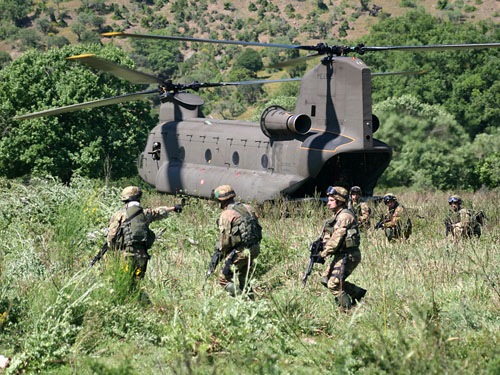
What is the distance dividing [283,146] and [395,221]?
16.9 ft

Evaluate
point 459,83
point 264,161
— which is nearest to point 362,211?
point 264,161

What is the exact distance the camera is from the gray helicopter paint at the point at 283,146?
15766mm

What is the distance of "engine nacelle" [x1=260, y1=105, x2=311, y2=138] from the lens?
53.7 feet

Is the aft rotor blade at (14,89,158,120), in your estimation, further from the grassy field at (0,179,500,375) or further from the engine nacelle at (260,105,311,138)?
the grassy field at (0,179,500,375)

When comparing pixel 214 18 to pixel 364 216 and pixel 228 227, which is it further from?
pixel 228 227

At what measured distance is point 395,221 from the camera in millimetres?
12688

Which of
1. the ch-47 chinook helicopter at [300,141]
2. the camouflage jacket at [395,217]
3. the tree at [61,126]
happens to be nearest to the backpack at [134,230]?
the camouflage jacket at [395,217]

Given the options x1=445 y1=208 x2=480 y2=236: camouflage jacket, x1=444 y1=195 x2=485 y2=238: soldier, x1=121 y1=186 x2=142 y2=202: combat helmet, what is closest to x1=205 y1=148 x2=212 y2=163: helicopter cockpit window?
x1=444 y1=195 x2=485 y2=238: soldier

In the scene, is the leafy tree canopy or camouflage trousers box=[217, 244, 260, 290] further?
the leafy tree canopy

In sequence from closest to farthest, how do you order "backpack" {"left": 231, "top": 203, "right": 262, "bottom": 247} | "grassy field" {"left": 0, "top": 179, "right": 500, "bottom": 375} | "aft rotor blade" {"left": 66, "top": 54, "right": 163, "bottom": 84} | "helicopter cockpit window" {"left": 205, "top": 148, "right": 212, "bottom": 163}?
"grassy field" {"left": 0, "top": 179, "right": 500, "bottom": 375} < "backpack" {"left": 231, "top": 203, "right": 262, "bottom": 247} < "aft rotor blade" {"left": 66, "top": 54, "right": 163, "bottom": 84} < "helicopter cockpit window" {"left": 205, "top": 148, "right": 212, "bottom": 163}

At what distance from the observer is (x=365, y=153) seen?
56.1 ft

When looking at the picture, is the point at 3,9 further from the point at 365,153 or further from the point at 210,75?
the point at 365,153

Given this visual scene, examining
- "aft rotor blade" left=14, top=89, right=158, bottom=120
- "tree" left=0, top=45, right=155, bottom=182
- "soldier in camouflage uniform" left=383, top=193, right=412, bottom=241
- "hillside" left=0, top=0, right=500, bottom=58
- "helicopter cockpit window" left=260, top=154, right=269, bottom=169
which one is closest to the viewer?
"soldier in camouflage uniform" left=383, top=193, right=412, bottom=241

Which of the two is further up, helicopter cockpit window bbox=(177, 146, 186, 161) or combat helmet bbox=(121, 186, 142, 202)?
combat helmet bbox=(121, 186, 142, 202)
